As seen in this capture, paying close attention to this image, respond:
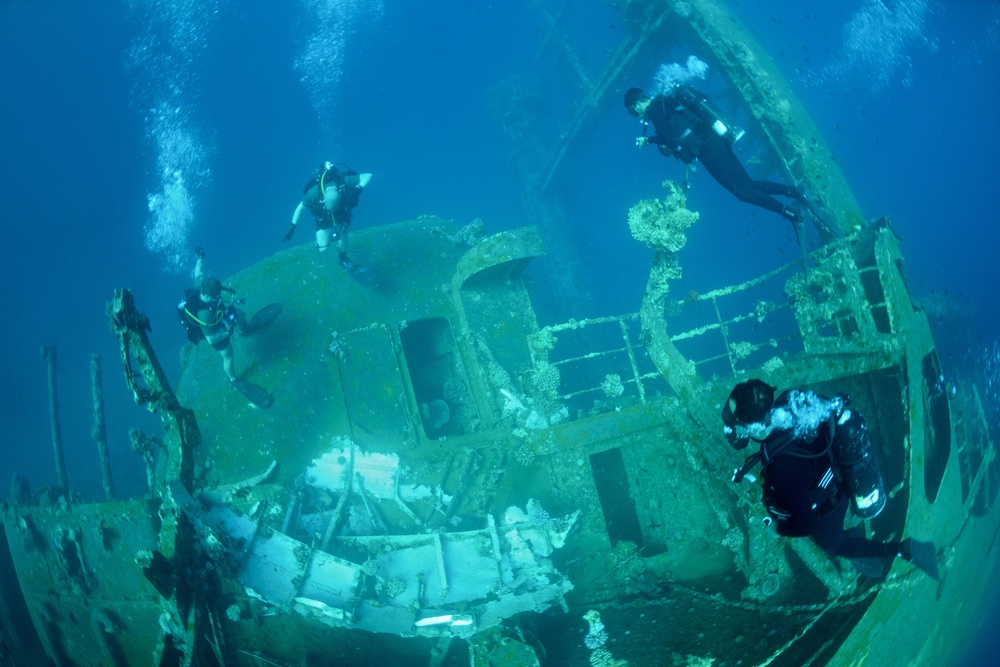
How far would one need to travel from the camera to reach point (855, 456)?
283 centimetres

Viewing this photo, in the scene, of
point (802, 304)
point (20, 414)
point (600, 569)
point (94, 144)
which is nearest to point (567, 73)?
point (802, 304)

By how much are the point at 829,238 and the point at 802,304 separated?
160cm

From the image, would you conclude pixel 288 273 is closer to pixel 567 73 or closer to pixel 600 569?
pixel 600 569

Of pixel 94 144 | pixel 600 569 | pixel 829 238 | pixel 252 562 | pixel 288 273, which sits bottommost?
pixel 600 569

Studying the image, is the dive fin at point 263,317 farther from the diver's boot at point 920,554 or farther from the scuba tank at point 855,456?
the diver's boot at point 920,554

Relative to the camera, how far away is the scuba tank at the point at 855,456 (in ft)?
9.25

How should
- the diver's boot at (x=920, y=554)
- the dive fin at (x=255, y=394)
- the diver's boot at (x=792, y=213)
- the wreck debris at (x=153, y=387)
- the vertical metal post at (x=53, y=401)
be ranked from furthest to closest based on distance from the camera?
the vertical metal post at (x=53, y=401) < the dive fin at (x=255, y=394) < the diver's boot at (x=792, y=213) < the wreck debris at (x=153, y=387) < the diver's boot at (x=920, y=554)

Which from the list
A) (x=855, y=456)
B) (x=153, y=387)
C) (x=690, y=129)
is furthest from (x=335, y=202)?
(x=855, y=456)

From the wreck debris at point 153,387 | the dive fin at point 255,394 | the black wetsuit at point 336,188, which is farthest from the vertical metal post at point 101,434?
the black wetsuit at point 336,188

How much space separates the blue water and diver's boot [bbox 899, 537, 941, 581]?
52.7 ft

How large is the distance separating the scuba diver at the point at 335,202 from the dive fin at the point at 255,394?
189 cm

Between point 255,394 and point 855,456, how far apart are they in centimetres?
623

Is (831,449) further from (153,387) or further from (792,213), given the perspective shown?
(153,387)

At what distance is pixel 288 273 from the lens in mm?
7352
